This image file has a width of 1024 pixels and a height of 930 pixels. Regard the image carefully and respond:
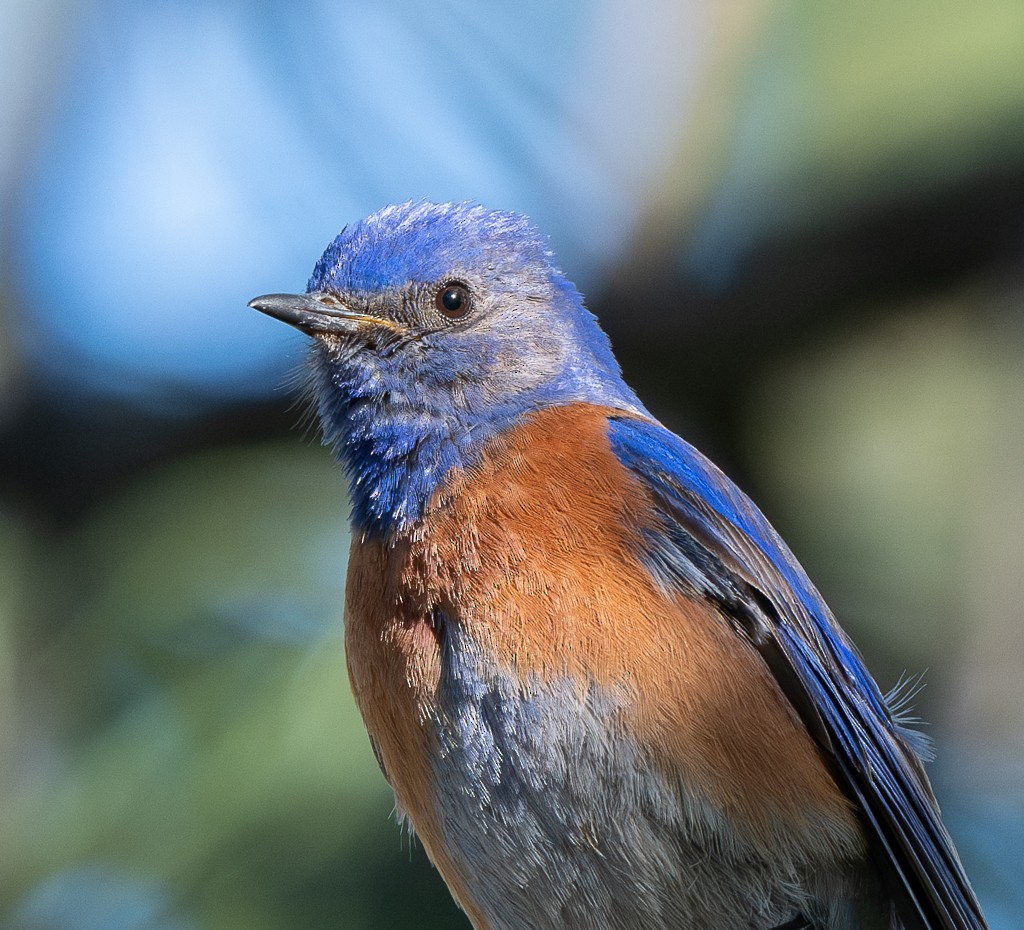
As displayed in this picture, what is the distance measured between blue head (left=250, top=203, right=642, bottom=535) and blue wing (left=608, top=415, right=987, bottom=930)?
1.34ft

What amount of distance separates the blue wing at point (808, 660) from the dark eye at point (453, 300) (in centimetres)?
68

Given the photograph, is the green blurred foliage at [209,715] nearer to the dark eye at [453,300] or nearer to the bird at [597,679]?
the bird at [597,679]

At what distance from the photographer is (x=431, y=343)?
3.96 meters

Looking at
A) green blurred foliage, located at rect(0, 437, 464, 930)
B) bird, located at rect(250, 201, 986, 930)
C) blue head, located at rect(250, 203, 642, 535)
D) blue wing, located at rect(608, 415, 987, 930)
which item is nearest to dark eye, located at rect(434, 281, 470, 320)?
blue head, located at rect(250, 203, 642, 535)

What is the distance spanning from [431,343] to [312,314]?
381 mm

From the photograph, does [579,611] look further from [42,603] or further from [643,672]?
[42,603]

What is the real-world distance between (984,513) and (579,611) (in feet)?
11.2

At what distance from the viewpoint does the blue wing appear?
3424 mm

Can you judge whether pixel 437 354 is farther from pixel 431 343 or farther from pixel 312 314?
pixel 312 314

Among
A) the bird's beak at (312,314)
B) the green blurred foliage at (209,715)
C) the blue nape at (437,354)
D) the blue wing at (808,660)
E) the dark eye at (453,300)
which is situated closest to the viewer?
the blue wing at (808,660)

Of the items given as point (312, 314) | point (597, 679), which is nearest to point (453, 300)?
point (312, 314)

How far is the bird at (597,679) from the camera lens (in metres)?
3.17

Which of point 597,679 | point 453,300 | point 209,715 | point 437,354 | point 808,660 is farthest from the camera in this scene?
point 209,715

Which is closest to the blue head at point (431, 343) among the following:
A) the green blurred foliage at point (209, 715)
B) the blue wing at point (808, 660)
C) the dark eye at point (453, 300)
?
the dark eye at point (453, 300)
